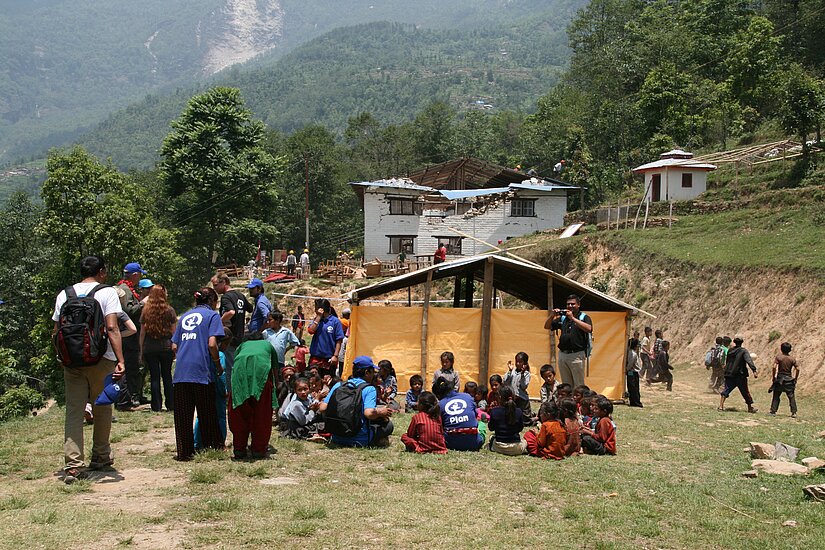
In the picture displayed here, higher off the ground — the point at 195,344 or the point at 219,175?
the point at 219,175

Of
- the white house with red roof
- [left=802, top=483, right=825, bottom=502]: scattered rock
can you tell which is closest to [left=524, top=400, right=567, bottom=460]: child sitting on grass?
[left=802, top=483, right=825, bottom=502]: scattered rock

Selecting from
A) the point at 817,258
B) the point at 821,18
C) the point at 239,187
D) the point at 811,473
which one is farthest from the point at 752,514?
the point at 821,18

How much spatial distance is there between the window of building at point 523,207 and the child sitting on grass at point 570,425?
38.2 meters

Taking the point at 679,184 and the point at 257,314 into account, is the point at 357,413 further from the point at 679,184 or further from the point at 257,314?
the point at 679,184

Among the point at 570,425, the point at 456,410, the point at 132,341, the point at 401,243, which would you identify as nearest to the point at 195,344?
the point at 456,410

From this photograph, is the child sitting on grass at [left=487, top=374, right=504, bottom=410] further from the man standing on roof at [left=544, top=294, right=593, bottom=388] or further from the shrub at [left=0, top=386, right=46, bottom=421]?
the shrub at [left=0, top=386, right=46, bottom=421]

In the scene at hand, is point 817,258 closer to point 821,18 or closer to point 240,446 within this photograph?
point 240,446

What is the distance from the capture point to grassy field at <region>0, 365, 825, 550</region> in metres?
6.55

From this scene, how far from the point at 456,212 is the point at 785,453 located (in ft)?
128

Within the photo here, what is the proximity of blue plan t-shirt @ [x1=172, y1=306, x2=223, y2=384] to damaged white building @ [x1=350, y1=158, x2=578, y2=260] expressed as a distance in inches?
1477

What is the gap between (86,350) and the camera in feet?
25.4

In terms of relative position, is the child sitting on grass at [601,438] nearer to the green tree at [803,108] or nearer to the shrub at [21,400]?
the shrub at [21,400]

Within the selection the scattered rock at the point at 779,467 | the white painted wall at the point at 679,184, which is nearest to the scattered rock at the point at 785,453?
the scattered rock at the point at 779,467

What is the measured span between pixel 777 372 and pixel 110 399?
12934 millimetres
